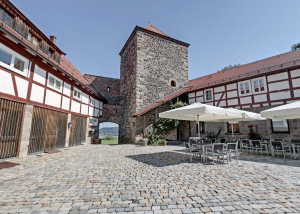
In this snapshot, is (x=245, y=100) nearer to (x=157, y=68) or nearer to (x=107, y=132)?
(x=157, y=68)

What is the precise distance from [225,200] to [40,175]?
13.7 ft

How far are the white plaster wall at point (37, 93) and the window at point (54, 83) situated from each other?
67cm

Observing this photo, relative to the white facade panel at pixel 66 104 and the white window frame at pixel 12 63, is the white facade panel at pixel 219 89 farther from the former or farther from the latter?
the white window frame at pixel 12 63

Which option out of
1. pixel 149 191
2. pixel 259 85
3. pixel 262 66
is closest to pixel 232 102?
pixel 259 85

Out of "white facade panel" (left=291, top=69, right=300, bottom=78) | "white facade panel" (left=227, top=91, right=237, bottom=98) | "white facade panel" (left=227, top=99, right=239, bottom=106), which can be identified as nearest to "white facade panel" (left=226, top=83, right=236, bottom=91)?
"white facade panel" (left=227, top=91, right=237, bottom=98)

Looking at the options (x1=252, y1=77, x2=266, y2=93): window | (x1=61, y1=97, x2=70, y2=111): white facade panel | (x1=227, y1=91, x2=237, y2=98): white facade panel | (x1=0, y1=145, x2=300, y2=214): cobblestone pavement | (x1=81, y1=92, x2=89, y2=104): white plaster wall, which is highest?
(x1=252, y1=77, x2=266, y2=93): window

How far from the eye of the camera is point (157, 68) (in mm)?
15648

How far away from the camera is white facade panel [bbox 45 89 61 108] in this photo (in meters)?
7.65

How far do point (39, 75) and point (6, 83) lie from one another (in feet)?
5.70

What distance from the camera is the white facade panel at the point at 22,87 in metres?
5.90

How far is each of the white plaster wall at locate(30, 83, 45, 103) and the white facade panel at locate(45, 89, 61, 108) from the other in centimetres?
36

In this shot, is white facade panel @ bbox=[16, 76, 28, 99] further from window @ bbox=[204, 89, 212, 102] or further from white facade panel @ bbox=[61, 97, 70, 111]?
window @ bbox=[204, 89, 212, 102]

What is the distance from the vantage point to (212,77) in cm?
1462

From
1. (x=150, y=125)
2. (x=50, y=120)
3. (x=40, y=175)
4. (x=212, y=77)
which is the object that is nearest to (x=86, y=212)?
(x=40, y=175)
